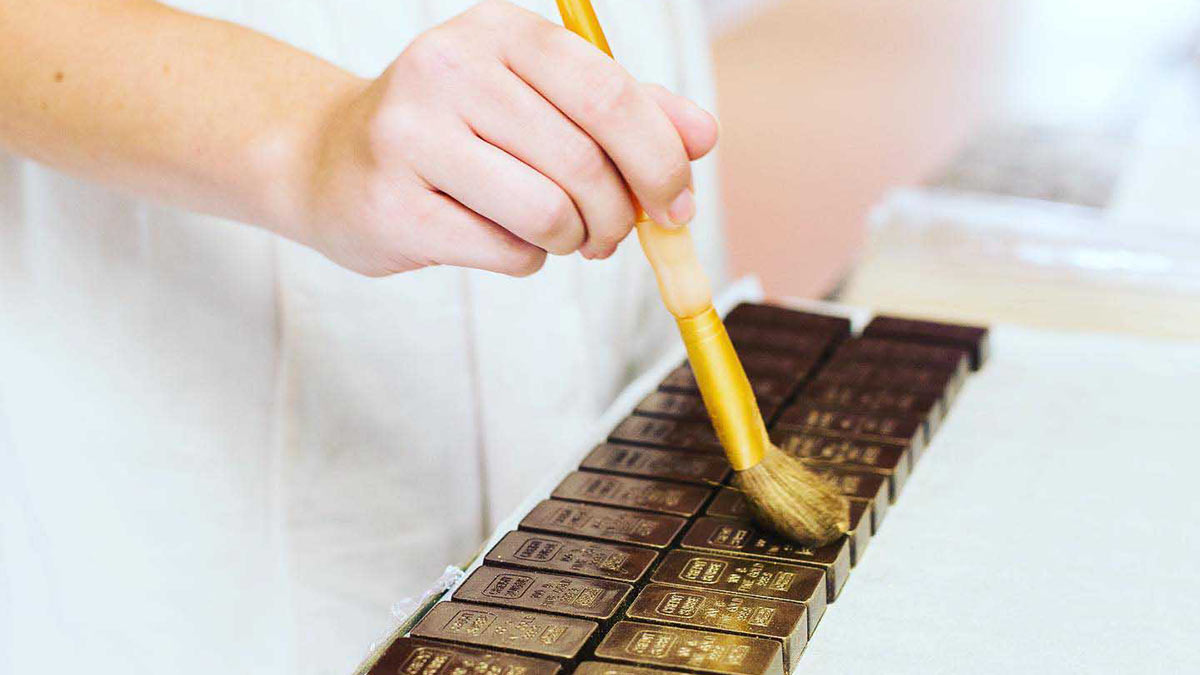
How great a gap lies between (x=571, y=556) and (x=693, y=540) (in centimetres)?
6

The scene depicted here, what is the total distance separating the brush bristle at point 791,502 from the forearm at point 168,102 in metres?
0.23

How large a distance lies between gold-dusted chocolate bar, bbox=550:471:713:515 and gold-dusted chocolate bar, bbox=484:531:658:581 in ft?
0.13

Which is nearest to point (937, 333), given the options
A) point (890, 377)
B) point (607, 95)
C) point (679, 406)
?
point (890, 377)

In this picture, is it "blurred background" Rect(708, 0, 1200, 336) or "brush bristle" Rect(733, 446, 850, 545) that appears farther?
"blurred background" Rect(708, 0, 1200, 336)

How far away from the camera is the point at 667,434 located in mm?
690

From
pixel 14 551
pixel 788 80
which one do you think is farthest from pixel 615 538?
pixel 788 80

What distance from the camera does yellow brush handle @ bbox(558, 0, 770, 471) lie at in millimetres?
534

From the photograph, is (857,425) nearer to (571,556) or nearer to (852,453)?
(852,453)

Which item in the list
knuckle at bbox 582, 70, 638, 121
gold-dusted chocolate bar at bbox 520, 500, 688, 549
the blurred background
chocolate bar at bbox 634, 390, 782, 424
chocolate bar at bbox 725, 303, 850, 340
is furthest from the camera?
the blurred background

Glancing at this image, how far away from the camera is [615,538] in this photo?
1.92ft

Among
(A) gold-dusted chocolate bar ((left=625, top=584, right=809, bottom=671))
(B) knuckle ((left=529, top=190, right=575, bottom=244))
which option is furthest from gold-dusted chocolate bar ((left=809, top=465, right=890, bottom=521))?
(B) knuckle ((left=529, top=190, right=575, bottom=244))

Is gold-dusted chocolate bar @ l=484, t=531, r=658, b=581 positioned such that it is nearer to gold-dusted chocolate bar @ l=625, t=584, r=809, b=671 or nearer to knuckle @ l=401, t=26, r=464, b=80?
gold-dusted chocolate bar @ l=625, t=584, r=809, b=671

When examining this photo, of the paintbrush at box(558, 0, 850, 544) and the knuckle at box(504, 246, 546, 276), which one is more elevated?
the paintbrush at box(558, 0, 850, 544)

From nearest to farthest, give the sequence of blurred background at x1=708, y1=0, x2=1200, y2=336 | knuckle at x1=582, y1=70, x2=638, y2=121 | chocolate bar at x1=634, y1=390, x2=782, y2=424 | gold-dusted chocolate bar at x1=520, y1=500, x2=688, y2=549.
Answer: knuckle at x1=582, y1=70, x2=638, y2=121, gold-dusted chocolate bar at x1=520, y1=500, x2=688, y2=549, chocolate bar at x1=634, y1=390, x2=782, y2=424, blurred background at x1=708, y1=0, x2=1200, y2=336
